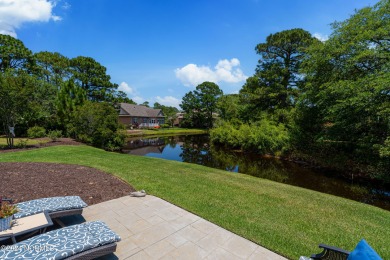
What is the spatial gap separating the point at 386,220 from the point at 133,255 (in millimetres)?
6093

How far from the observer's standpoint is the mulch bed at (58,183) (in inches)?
206

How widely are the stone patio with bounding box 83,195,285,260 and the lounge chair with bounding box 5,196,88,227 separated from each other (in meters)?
0.48

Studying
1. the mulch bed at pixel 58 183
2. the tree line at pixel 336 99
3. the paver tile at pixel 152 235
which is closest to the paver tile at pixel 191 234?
the paver tile at pixel 152 235

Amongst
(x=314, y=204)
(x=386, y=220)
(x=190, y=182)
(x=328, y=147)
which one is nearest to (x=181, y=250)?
(x=190, y=182)

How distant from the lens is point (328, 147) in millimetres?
13781

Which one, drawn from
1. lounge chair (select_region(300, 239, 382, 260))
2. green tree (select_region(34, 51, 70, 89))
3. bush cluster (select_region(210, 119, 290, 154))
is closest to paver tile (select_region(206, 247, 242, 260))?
lounge chair (select_region(300, 239, 382, 260))

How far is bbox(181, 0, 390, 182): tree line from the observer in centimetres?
998

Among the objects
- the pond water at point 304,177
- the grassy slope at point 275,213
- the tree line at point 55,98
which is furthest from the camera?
the tree line at point 55,98

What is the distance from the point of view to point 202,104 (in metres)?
45.4

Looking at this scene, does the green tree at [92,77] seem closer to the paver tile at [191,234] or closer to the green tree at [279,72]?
the green tree at [279,72]

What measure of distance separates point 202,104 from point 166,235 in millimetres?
42734

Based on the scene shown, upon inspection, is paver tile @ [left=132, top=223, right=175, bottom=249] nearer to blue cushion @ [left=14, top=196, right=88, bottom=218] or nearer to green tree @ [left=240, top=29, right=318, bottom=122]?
blue cushion @ [left=14, top=196, right=88, bottom=218]

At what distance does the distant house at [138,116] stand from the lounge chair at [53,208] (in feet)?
118

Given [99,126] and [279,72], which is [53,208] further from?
[279,72]
